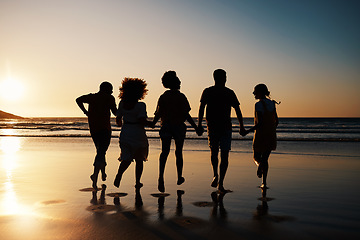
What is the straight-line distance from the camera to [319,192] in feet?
17.4

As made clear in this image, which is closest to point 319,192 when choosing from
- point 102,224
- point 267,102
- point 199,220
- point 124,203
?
point 267,102

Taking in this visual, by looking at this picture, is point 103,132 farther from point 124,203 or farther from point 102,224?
point 102,224

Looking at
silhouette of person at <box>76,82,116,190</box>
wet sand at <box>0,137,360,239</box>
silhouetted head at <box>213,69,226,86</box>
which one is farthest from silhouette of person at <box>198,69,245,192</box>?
silhouette of person at <box>76,82,116,190</box>

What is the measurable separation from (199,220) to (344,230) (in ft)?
4.95

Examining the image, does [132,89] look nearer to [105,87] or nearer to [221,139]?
[105,87]

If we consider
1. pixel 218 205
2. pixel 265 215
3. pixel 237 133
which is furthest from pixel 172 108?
pixel 237 133

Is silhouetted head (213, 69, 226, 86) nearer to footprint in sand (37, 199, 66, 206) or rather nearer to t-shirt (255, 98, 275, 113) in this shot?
t-shirt (255, 98, 275, 113)

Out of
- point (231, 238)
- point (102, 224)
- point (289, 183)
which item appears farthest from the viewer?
point (289, 183)

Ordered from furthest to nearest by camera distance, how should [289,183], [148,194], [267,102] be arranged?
[289,183], [267,102], [148,194]

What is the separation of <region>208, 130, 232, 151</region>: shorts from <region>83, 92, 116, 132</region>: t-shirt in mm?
1954

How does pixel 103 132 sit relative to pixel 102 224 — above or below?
above

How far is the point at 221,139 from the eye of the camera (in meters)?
5.50

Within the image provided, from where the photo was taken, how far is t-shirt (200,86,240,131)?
216 inches

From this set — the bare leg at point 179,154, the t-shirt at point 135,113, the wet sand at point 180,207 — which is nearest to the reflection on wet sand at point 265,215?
the wet sand at point 180,207
